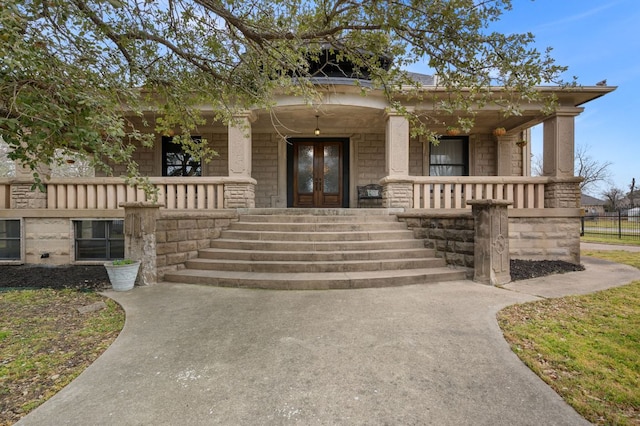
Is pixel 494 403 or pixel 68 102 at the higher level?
pixel 68 102

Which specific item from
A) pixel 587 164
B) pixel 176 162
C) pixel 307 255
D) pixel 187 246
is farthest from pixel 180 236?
pixel 587 164

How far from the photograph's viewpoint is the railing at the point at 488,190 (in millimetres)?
6430

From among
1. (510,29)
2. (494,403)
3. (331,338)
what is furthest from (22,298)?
(510,29)

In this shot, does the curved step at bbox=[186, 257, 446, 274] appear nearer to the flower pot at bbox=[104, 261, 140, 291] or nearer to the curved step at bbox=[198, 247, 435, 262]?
the curved step at bbox=[198, 247, 435, 262]

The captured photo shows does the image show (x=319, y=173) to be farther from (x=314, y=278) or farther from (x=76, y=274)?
(x=76, y=274)

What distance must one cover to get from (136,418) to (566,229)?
26.4ft

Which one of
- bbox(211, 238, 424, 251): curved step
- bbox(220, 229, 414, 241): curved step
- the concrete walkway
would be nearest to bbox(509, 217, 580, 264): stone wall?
bbox(211, 238, 424, 251): curved step

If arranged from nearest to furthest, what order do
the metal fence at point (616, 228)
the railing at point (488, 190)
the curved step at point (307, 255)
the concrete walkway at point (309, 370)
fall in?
the concrete walkway at point (309, 370)
the curved step at point (307, 255)
the railing at point (488, 190)
the metal fence at point (616, 228)

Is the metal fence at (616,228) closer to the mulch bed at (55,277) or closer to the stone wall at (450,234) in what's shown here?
the stone wall at (450,234)

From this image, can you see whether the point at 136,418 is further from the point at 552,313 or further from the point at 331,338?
the point at 552,313

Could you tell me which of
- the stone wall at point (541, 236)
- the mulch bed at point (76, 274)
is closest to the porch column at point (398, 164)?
the stone wall at point (541, 236)

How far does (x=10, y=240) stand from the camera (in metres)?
6.09

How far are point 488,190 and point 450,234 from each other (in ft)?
8.83

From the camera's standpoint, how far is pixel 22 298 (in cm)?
372
